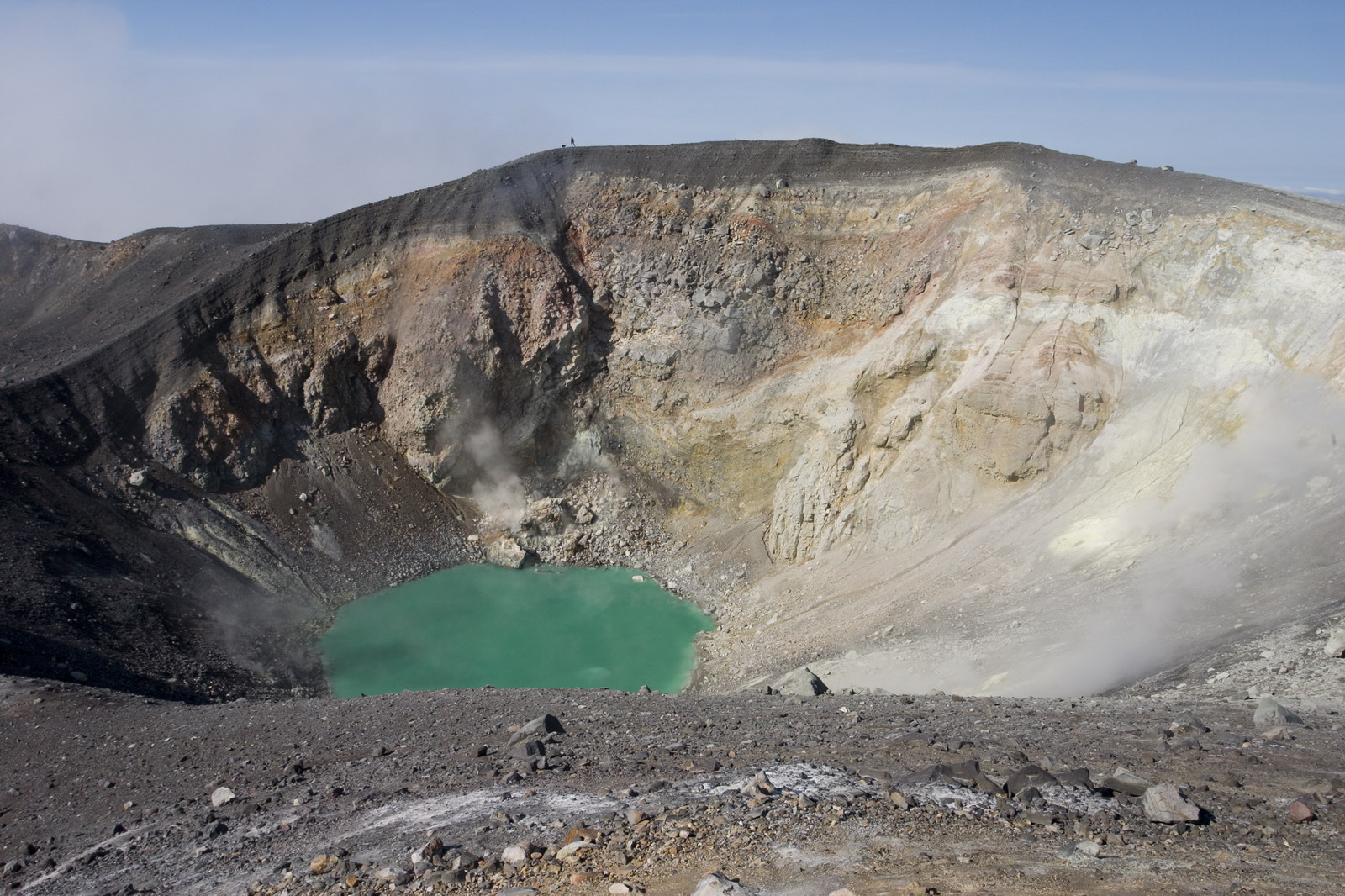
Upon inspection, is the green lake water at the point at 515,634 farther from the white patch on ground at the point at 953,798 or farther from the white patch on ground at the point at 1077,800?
the white patch on ground at the point at 1077,800

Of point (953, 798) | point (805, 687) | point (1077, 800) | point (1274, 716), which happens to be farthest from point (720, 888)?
point (805, 687)

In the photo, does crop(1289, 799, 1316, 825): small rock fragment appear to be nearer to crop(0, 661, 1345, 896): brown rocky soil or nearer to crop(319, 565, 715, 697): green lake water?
crop(0, 661, 1345, 896): brown rocky soil

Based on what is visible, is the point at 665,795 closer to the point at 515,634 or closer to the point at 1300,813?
the point at 1300,813

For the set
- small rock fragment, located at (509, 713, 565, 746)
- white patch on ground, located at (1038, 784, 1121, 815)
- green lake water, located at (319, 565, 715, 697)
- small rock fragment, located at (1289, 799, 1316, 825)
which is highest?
small rock fragment, located at (1289, 799, 1316, 825)

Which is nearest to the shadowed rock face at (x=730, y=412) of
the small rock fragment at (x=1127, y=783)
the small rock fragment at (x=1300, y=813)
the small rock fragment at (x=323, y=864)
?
the small rock fragment at (x=1127, y=783)

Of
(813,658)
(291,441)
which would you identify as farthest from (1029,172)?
(291,441)

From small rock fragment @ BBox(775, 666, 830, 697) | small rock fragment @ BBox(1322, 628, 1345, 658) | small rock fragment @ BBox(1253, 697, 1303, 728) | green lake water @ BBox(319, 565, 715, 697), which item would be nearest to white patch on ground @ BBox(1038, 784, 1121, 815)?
small rock fragment @ BBox(1253, 697, 1303, 728)
